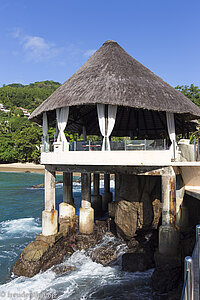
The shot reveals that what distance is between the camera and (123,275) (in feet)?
40.5

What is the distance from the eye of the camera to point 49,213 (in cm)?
1495

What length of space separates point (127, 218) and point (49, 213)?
4.87m

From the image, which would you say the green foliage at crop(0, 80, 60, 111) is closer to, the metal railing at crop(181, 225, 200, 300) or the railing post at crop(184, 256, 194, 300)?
the metal railing at crop(181, 225, 200, 300)

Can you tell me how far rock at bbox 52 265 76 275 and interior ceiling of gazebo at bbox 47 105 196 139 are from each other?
10705 millimetres

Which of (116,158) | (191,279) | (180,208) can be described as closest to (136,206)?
(180,208)

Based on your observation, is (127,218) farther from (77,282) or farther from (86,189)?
(77,282)

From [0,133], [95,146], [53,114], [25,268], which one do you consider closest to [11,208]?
[53,114]

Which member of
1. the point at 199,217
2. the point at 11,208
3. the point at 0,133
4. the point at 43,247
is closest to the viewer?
the point at 43,247

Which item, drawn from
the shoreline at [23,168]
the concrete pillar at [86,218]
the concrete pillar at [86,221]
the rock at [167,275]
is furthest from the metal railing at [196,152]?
the shoreline at [23,168]

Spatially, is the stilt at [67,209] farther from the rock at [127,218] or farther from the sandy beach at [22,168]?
the sandy beach at [22,168]

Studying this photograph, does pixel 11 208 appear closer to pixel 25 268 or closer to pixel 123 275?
pixel 25 268

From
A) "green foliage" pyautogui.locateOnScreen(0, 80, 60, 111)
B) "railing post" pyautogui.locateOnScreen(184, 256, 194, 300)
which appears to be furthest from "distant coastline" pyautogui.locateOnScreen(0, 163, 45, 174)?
"green foliage" pyautogui.locateOnScreen(0, 80, 60, 111)

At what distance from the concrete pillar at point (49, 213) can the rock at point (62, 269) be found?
217cm

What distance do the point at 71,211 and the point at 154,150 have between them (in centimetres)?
846
